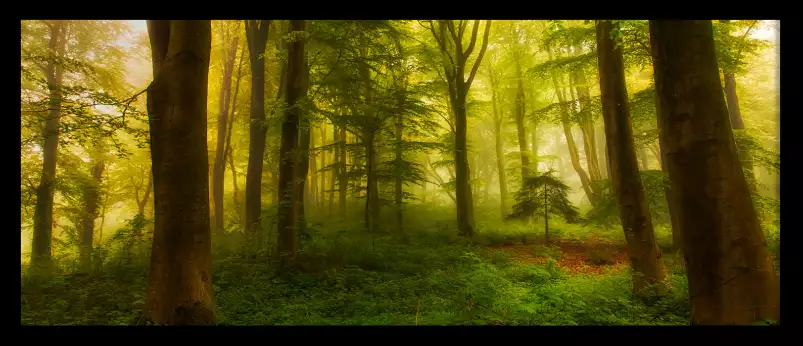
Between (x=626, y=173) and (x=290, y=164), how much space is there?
7.40 metres

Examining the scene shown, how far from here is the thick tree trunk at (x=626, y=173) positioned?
698 centimetres

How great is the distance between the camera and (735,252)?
3473mm

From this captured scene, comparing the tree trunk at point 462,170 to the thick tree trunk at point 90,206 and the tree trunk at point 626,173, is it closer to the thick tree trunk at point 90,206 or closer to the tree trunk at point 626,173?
the tree trunk at point 626,173

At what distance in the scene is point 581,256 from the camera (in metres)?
11.9

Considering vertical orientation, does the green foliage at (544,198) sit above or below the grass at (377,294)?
above

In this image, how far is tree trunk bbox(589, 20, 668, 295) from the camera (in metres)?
6.98

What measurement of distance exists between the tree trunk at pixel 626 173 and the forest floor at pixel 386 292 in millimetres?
580

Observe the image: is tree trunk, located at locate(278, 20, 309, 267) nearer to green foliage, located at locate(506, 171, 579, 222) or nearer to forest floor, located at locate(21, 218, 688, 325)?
forest floor, located at locate(21, 218, 688, 325)

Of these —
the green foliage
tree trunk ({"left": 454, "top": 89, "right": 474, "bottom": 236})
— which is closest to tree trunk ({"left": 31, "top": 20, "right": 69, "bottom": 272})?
tree trunk ({"left": 454, "top": 89, "right": 474, "bottom": 236})

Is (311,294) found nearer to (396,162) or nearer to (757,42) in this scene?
(396,162)

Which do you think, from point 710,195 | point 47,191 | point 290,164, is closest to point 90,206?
point 47,191

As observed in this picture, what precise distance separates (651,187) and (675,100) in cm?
722

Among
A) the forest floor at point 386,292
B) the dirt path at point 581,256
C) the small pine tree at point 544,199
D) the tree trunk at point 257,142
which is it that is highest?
A: the tree trunk at point 257,142

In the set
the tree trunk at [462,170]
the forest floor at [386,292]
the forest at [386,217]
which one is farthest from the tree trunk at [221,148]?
the tree trunk at [462,170]
